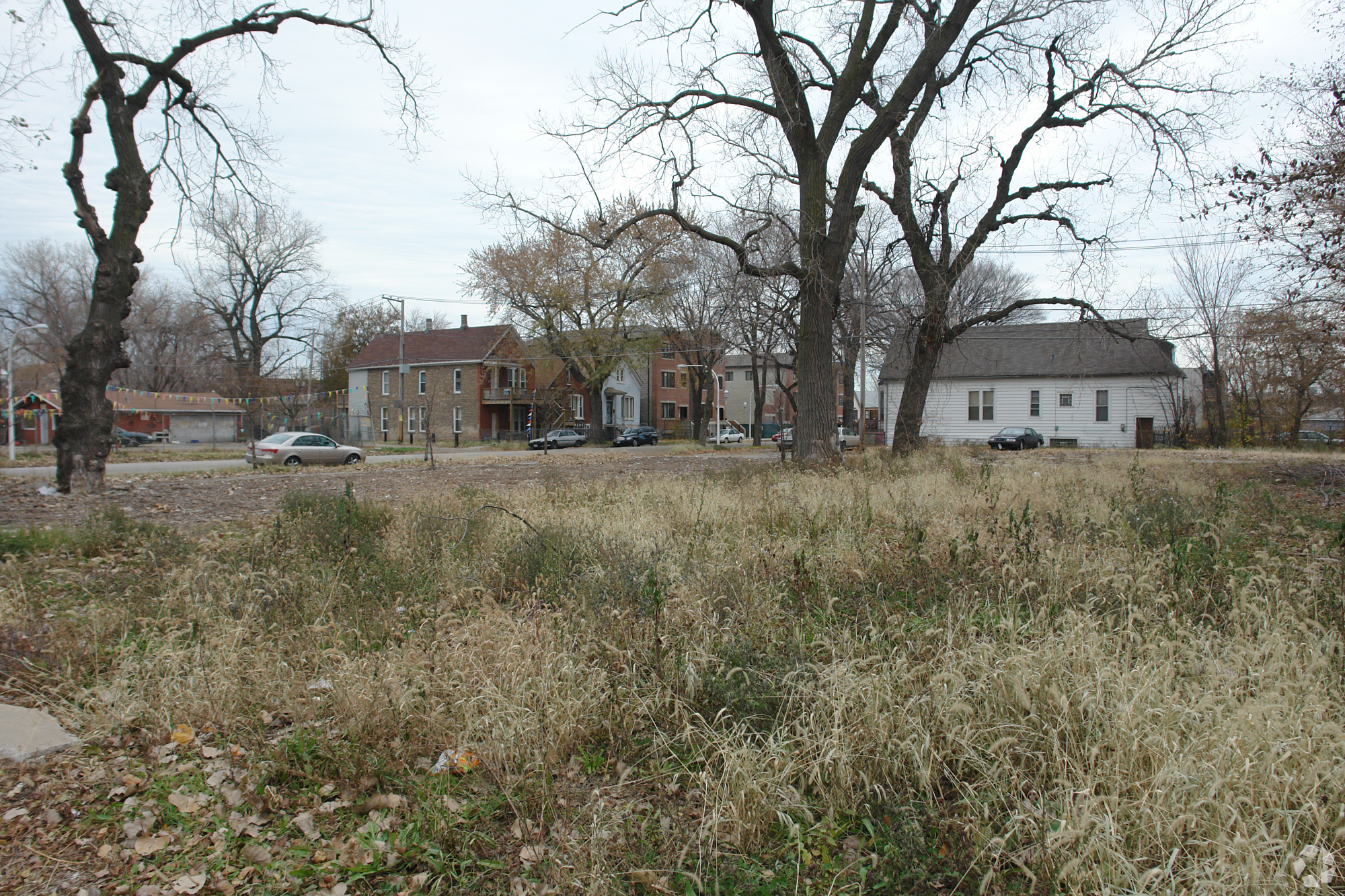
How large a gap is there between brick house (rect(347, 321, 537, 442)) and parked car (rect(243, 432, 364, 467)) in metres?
23.0

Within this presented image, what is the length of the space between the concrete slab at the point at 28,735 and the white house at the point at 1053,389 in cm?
3950

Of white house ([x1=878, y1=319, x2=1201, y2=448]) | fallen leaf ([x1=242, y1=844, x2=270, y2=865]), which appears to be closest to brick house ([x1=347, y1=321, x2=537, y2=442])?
white house ([x1=878, y1=319, x2=1201, y2=448])

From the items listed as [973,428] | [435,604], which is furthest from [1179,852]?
[973,428]

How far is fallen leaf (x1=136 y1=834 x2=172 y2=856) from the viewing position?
9.75 feet

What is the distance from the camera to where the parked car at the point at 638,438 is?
163 feet

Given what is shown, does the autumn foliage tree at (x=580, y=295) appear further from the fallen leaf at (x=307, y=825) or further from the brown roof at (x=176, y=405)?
the fallen leaf at (x=307, y=825)

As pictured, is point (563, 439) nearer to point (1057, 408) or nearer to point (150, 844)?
point (1057, 408)

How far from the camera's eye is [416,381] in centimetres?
5319

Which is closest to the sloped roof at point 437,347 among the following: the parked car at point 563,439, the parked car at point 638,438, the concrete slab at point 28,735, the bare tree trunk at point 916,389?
the parked car at point 563,439

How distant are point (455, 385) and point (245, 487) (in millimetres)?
38938

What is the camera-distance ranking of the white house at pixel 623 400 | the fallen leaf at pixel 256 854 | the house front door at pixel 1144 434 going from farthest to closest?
the white house at pixel 623 400 < the house front door at pixel 1144 434 < the fallen leaf at pixel 256 854

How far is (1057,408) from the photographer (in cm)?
4259

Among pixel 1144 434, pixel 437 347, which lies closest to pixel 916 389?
pixel 1144 434

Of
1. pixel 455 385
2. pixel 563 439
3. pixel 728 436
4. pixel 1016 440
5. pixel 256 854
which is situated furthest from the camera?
pixel 728 436
